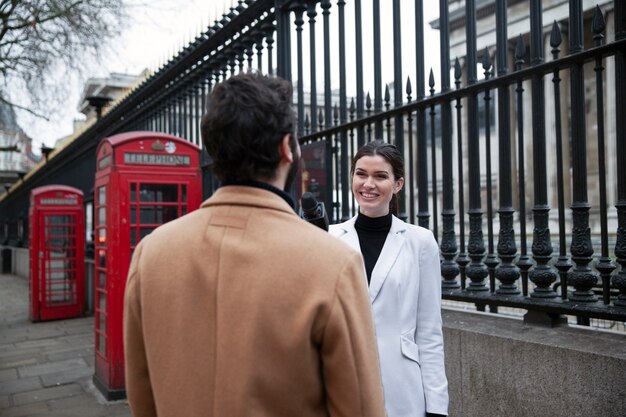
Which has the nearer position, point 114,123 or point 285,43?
point 285,43

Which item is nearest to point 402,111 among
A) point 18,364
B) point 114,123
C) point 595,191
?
point 18,364

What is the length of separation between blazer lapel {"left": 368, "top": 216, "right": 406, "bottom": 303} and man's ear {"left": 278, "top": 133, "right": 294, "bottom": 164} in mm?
1142

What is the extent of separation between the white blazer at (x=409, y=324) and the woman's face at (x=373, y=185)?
19cm

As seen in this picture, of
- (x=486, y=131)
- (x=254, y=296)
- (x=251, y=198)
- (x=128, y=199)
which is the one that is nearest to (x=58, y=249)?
(x=128, y=199)

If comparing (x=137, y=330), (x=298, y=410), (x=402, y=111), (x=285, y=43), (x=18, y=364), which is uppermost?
(x=285, y=43)

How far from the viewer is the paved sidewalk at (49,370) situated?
558 cm

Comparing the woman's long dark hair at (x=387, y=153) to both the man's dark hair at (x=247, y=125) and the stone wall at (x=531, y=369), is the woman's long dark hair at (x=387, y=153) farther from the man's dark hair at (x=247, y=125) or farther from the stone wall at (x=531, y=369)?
the man's dark hair at (x=247, y=125)

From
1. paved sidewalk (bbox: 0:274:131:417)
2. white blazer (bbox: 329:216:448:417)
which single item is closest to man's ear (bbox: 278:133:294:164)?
white blazer (bbox: 329:216:448:417)

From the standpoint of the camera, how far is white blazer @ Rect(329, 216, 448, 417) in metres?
2.45

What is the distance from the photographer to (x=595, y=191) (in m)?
18.4

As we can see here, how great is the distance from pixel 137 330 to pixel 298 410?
54cm

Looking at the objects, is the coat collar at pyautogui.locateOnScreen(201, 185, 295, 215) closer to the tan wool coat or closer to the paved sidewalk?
the tan wool coat

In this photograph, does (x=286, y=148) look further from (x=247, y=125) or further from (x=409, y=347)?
(x=409, y=347)

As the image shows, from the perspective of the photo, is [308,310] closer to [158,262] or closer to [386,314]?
[158,262]
